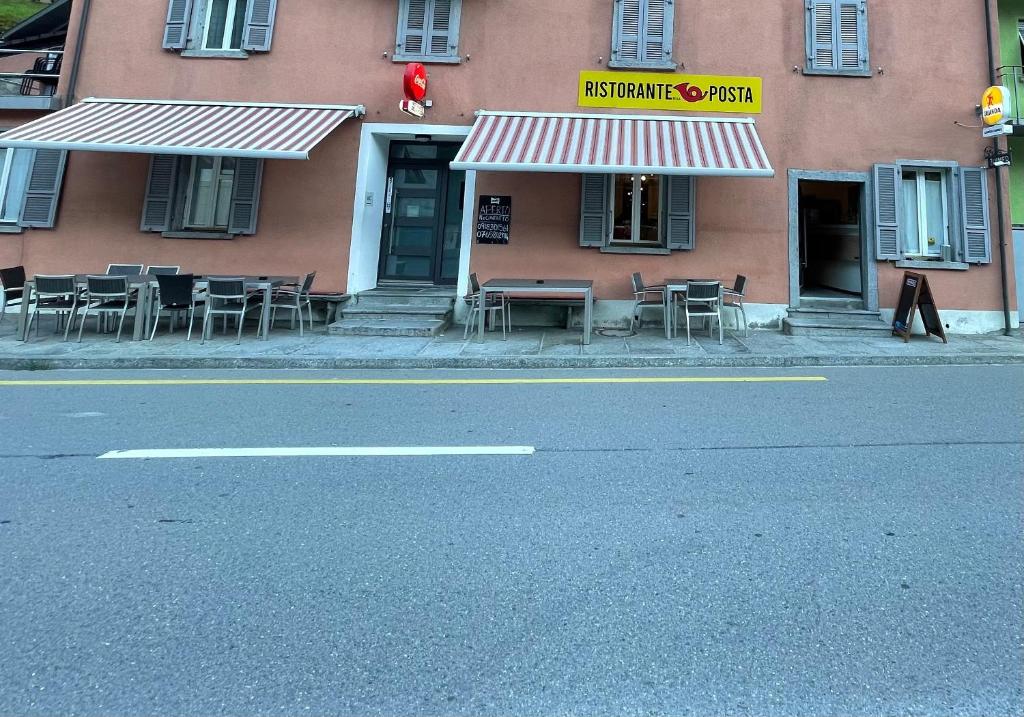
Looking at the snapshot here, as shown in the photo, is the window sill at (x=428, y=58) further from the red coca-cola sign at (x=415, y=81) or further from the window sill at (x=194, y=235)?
the window sill at (x=194, y=235)

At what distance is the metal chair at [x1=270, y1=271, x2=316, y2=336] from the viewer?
30.6 ft

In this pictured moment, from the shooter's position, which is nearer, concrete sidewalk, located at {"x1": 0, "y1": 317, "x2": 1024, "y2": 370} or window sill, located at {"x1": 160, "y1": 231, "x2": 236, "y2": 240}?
concrete sidewalk, located at {"x1": 0, "y1": 317, "x2": 1024, "y2": 370}

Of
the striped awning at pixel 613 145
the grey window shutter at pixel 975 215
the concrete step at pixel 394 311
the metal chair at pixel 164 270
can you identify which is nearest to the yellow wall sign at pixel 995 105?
the grey window shutter at pixel 975 215

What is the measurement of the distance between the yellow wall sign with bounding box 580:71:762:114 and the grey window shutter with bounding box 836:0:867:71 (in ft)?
5.53

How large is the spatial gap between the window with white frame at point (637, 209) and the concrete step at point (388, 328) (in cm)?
395

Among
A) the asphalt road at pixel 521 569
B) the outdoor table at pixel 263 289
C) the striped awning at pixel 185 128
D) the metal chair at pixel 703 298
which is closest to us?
the asphalt road at pixel 521 569

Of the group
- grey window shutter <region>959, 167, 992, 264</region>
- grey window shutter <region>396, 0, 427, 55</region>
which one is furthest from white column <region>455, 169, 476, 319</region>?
grey window shutter <region>959, 167, 992, 264</region>

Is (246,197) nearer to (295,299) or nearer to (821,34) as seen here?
(295,299)

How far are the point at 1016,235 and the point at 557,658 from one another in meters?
14.5

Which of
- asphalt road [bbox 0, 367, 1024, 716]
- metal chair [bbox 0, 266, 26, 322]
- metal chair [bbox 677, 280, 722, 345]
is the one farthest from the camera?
metal chair [bbox 0, 266, 26, 322]

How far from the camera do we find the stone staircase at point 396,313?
30.7ft

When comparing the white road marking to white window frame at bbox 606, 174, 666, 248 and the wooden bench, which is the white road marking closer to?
the wooden bench

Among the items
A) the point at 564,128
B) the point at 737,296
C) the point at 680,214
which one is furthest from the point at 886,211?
the point at 564,128

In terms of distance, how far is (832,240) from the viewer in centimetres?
1253
